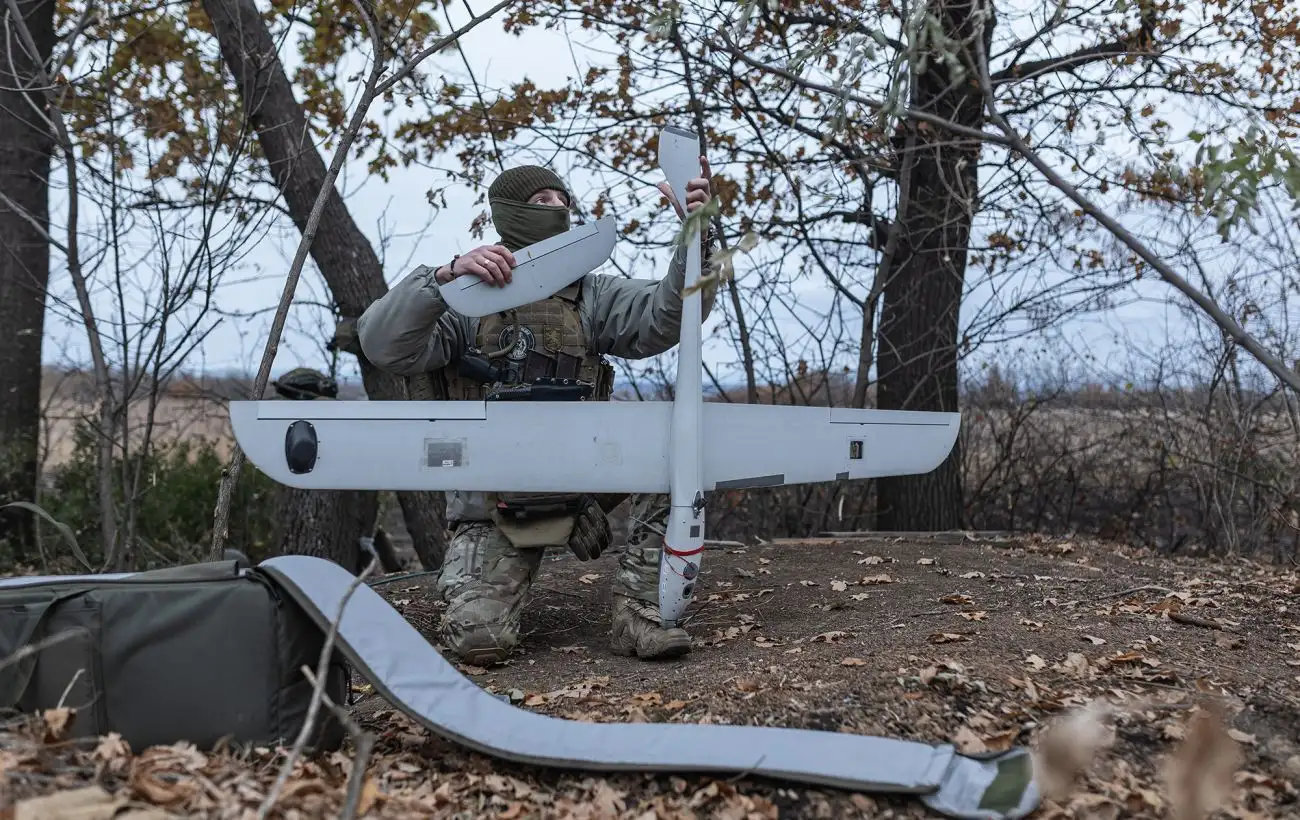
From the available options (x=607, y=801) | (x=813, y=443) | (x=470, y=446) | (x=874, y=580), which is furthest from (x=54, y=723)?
(x=874, y=580)

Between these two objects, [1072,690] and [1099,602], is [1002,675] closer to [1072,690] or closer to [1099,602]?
[1072,690]

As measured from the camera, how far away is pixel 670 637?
325 cm

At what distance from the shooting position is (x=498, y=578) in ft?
11.8

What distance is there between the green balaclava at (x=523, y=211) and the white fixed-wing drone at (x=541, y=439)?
0.28m

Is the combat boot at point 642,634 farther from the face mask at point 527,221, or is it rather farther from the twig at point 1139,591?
the twig at point 1139,591

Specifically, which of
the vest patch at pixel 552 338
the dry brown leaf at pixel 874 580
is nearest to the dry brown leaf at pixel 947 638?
the dry brown leaf at pixel 874 580

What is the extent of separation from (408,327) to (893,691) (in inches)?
73.8

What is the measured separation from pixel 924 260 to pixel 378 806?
16.2 ft

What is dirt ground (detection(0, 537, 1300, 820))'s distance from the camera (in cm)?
197

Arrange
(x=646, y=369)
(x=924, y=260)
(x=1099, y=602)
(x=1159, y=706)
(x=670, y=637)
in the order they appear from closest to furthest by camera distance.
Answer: (x=1159, y=706) < (x=670, y=637) < (x=1099, y=602) < (x=924, y=260) < (x=646, y=369)

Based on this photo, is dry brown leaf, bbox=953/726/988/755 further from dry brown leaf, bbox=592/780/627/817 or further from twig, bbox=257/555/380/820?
twig, bbox=257/555/380/820

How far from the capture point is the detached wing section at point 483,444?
10.4ft

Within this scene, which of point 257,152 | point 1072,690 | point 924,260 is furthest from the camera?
point 924,260

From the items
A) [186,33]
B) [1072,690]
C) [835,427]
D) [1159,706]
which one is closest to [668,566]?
[835,427]
